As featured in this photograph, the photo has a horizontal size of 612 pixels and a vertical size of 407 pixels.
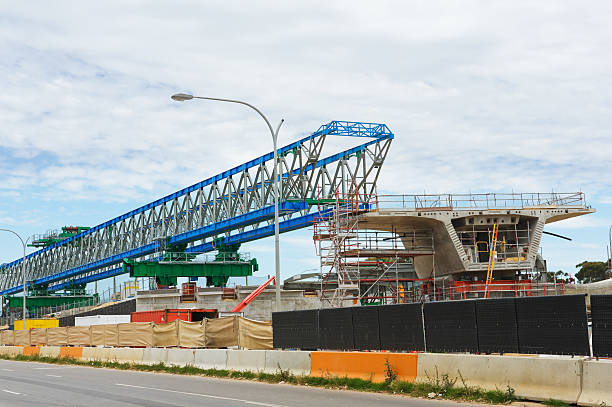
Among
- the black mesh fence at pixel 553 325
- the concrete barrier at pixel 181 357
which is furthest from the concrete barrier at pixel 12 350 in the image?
the black mesh fence at pixel 553 325

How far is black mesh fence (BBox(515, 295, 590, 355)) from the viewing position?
466 inches

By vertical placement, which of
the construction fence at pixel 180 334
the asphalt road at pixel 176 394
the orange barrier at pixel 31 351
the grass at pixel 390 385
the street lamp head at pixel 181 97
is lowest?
the asphalt road at pixel 176 394

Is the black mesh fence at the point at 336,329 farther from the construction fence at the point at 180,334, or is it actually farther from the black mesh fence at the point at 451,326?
the construction fence at the point at 180,334

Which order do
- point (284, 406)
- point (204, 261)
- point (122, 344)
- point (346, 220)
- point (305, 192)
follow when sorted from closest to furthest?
point (284, 406) → point (122, 344) → point (346, 220) → point (305, 192) → point (204, 261)

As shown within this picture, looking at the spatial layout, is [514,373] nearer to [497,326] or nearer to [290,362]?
[497,326]

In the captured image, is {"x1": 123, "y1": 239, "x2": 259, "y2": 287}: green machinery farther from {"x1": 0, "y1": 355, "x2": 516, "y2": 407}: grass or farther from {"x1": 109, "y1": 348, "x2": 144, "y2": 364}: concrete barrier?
{"x1": 0, "y1": 355, "x2": 516, "y2": 407}: grass

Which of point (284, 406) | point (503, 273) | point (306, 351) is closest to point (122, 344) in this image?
point (306, 351)

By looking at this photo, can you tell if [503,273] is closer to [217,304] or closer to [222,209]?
[217,304]

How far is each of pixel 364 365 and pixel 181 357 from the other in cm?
935

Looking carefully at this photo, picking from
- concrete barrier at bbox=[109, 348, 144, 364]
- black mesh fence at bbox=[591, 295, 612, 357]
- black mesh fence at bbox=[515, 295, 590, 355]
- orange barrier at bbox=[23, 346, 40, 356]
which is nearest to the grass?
black mesh fence at bbox=[515, 295, 590, 355]

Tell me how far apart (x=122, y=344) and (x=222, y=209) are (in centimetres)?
3578

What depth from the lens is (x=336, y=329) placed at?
17500mm

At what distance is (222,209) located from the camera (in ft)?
212

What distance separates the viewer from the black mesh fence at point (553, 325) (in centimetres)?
1183
